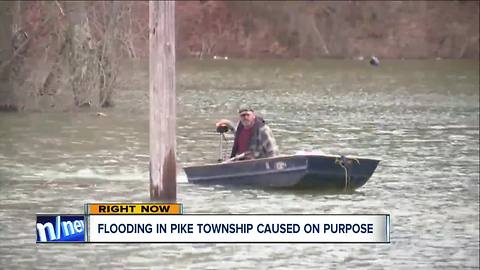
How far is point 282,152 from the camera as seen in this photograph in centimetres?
3112

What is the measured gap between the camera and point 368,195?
928 inches

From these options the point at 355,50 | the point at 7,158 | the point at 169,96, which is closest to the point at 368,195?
the point at 169,96

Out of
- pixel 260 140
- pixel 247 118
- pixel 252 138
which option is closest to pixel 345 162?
pixel 260 140

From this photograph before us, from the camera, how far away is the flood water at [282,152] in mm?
17391

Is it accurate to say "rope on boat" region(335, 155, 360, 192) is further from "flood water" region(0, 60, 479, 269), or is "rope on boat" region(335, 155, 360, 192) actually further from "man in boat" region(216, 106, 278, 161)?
"man in boat" region(216, 106, 278, 161)

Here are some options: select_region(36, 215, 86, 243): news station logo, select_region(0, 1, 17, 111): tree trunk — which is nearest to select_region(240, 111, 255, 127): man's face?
select_region(36, 215, 86, 243): news station logo

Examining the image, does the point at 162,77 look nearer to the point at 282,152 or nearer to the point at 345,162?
the point at 345,162

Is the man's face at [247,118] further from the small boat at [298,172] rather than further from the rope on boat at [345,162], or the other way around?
the rope on boat at [345,162]

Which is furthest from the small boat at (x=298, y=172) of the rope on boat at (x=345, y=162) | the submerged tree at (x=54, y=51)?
the submerged tree at (x=54, y=51)

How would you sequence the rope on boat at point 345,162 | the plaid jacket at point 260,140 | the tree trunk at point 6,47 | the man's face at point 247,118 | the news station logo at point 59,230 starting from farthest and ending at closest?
the tree trunk at point 6,47 → the rope on boat at point 345,162 → the plaid jacket at point 260,140 → the man's face at point 247,118 → the news station logo at point 59,230

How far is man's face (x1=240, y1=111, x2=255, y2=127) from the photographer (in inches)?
874

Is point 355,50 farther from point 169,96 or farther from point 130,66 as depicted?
point 169,96

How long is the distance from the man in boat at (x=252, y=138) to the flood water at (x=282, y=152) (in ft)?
1.96

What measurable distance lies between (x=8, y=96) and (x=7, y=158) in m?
11.3
